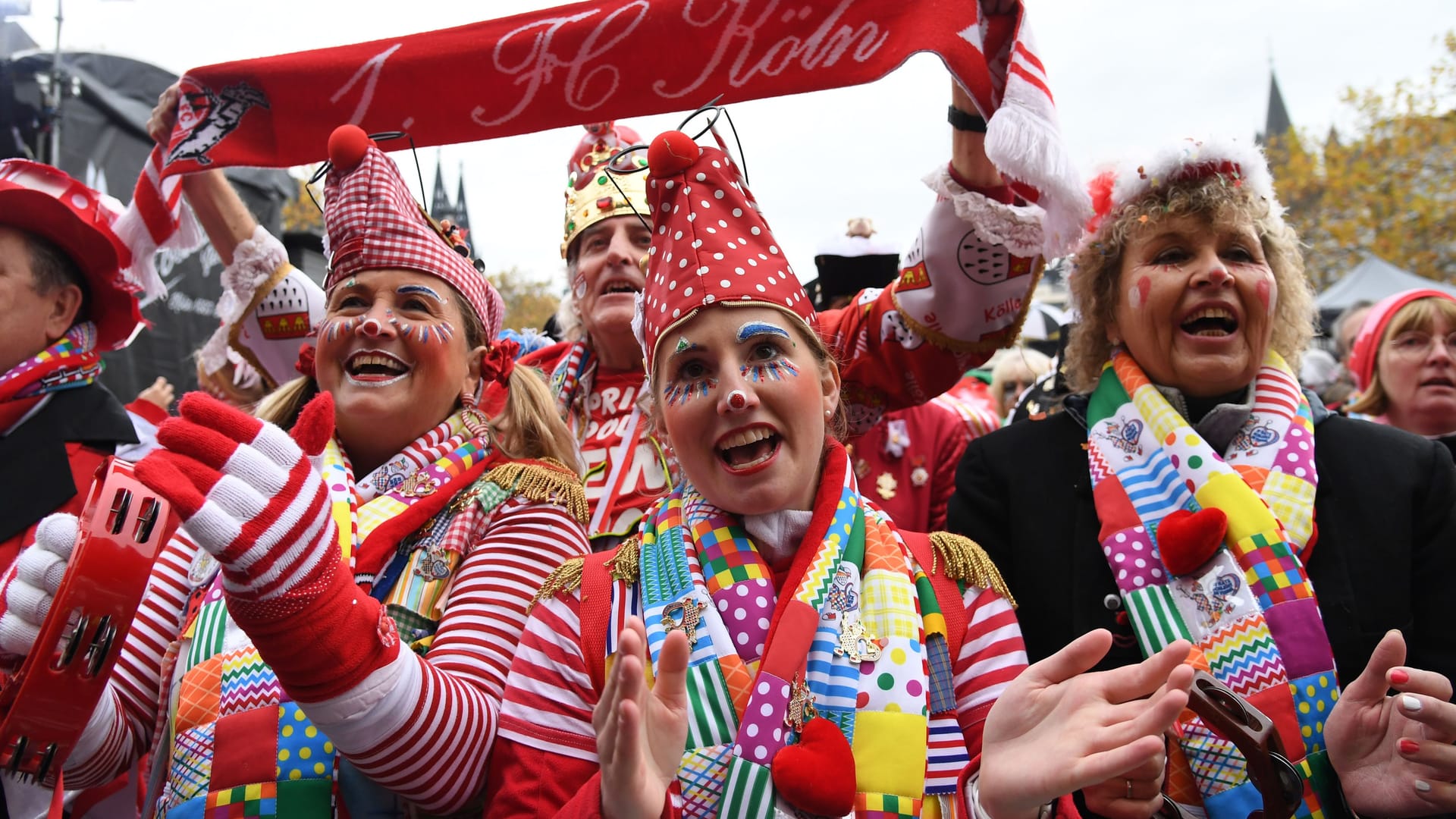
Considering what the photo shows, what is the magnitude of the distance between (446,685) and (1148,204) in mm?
2086

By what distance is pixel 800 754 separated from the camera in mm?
1654

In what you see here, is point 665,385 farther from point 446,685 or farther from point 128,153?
point 128,153

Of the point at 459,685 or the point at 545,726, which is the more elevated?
the point at 459,685

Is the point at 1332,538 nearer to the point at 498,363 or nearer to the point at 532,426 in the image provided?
the point at 532,426

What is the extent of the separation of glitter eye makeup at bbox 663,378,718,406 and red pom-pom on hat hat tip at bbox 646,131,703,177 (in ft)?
1.54

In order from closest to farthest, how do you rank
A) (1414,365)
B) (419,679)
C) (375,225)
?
1. (419,679)
2. (375,225)
3. (1414,365)

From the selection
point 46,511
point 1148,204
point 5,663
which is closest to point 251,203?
point 46,511

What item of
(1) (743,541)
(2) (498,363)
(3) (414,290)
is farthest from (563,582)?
(3) (414,290)

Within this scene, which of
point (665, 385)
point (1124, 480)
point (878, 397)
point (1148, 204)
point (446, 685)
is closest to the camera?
point (446, 685)

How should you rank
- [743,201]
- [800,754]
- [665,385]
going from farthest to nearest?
[743,201], [665,385], [800,754]

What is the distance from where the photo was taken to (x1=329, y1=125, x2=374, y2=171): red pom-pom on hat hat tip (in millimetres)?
2463

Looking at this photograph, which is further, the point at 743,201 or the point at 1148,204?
the point at 1148,204

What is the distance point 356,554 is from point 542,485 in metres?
0.42

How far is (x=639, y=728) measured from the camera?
1.50m
